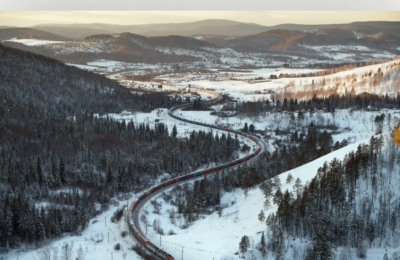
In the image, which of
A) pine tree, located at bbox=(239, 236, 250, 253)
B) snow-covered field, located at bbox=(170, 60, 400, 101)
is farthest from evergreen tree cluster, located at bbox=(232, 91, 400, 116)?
pine tree, located at bbox=(239, 236, 250, 253)

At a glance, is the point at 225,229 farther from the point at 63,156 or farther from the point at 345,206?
the point at 63,156

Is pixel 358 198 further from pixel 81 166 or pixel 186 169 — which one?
pixel 81 166

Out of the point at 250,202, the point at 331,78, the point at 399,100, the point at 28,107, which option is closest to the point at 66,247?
the point at 250,202

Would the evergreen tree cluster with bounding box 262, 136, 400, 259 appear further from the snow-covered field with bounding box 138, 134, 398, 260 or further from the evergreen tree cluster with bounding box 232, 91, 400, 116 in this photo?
the evergreen tree cluster with bounding box 232, 91, 400, 116

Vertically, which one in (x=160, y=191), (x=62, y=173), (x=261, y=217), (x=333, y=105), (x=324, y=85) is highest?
(x=324, y=85)

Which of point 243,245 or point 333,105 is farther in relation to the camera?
point 333,105

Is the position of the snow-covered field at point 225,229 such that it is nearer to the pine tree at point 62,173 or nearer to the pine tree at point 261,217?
the pine tree at point 261,217

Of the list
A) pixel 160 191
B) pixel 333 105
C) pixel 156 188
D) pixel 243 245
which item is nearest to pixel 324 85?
pixel 333 105

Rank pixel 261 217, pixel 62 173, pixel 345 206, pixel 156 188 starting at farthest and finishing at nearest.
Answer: pixel 62 173 → pixel 156 188 → pixel 261 217 → pixel 345 206

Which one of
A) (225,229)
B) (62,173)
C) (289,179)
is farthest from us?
(62,173)

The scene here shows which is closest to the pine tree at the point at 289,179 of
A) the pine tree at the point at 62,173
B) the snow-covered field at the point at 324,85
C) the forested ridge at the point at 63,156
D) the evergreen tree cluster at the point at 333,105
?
the forested ridge at the point at 63,156
